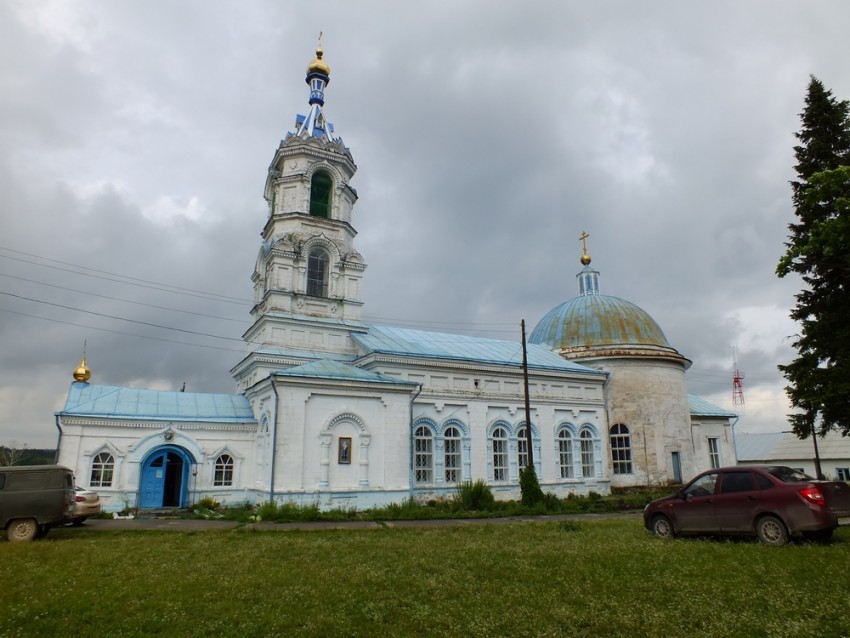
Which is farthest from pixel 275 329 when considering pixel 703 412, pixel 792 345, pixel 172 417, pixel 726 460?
pixel 726 460

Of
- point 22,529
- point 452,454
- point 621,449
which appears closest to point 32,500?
point 22,529

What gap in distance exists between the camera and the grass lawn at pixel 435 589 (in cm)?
631

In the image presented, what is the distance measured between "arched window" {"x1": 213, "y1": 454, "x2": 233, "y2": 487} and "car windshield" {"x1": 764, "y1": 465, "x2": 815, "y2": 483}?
1982cm

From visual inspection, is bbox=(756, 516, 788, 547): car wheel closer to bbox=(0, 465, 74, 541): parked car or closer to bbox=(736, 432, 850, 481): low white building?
bbox=(0, 465, 74, 541): parked car

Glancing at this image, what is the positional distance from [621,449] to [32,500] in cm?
2781

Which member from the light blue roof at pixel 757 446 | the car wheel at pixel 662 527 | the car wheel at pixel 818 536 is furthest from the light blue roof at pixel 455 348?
the light blue roof at pixel 757 446

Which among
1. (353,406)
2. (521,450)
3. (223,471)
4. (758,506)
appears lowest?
(758,506)

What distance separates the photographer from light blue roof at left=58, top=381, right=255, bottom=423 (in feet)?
73.0

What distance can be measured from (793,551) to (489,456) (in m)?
18.2

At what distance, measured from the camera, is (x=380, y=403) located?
23.6 m

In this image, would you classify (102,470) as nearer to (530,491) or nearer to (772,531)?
(530,491)

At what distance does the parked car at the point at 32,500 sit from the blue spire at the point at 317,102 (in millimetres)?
21377

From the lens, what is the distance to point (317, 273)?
28.1 meters

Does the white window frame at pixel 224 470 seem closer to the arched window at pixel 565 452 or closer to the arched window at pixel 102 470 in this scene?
the arched window at pixel 102 470
